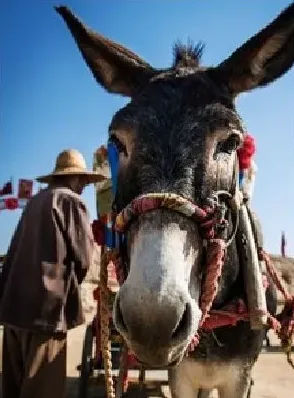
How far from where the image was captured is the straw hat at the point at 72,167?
433cm

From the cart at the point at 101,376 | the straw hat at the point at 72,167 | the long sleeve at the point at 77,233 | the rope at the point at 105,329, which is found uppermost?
the straw hat at the point at 72,167

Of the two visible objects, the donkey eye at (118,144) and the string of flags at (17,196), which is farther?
the string of flags at (17,196)

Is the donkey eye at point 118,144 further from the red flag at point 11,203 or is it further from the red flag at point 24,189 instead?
the red flag at point 24,189

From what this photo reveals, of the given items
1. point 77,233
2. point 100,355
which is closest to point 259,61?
point 77,233

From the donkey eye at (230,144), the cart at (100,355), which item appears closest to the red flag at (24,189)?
the cart at (100,355)

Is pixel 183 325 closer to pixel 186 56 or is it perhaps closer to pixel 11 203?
pixel 186 56

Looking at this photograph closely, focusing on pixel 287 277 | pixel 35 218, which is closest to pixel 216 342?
pixel 35 218

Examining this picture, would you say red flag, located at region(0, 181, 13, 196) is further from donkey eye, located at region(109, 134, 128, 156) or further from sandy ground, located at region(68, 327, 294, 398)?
donkey eye, located at region(109, 134, 128, 156)

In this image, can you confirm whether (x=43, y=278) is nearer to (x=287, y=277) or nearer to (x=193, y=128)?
(x=193, y=128)

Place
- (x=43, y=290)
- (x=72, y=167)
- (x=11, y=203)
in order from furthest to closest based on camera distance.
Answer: (x=11, y=203) → (x=72, y=167) → (x=43, y=290)

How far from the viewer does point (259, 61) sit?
2.41 meters

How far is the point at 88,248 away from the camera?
4.02 metres

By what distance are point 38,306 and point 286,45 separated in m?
2.60

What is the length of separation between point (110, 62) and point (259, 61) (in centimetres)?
83
